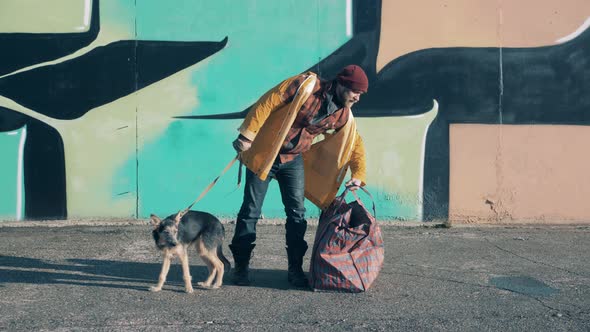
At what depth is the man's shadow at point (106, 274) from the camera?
5523mm

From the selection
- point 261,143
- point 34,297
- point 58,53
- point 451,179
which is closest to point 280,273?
point 261,143

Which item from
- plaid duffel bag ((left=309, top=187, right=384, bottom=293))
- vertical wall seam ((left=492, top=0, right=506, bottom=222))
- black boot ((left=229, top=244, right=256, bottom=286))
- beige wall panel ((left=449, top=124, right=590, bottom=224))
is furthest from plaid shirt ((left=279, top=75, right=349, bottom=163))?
vertical wall seam ((left=492, top=0, right=506, bottom=222))

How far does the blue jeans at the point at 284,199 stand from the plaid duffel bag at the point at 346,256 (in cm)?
26

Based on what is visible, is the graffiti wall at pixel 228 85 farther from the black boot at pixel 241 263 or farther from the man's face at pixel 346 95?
the man's face at pixel 346 95

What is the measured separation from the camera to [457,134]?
7.79 meters

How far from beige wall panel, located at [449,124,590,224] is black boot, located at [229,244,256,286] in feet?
9.96

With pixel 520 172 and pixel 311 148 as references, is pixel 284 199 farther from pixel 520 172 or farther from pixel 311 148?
pixel 520 172

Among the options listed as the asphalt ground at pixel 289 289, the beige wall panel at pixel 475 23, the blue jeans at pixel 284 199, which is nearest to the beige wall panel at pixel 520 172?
the asphalt ground at pixel 289 289

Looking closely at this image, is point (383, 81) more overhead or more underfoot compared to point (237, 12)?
more underfoot

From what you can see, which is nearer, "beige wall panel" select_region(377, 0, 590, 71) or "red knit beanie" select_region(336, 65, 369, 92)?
"red knit beanie" select_region(336, 65, 369, 92)

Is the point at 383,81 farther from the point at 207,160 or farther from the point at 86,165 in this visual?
the point at 86,165

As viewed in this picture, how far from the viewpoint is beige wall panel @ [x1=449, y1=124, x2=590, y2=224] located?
7.81 m

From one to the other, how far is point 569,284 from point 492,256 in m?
0.98

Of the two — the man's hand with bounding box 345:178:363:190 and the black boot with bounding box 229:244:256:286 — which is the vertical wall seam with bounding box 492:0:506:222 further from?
the black boot with bounding box 229:244:256:286
